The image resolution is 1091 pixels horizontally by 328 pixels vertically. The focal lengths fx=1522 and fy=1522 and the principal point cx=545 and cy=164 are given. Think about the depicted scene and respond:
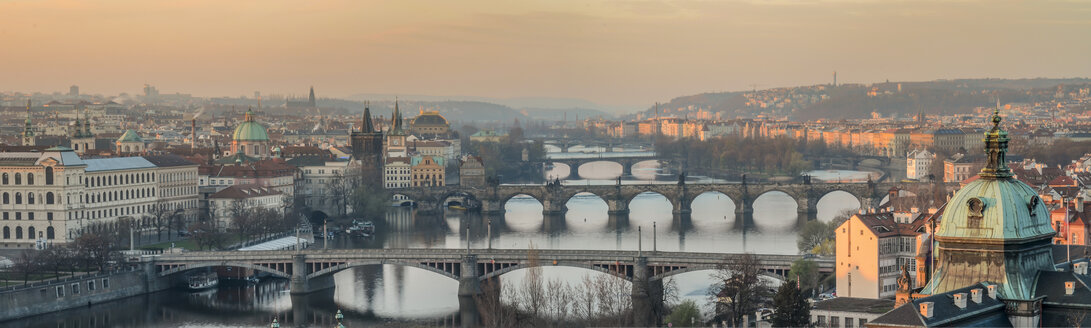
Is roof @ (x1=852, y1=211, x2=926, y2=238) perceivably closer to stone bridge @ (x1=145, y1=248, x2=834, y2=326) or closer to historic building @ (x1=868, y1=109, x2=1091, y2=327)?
stone bridge @ (x1=145, y1=248, x2=834, y2=326)

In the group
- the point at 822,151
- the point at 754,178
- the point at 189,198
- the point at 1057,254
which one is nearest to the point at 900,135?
the point at 822,151

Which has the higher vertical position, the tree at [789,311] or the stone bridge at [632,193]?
the tree at [789,311]

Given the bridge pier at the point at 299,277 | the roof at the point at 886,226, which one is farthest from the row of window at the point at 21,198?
the roof at the point at 886,226

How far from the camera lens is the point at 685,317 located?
30281 millimetres

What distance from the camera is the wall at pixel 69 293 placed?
3633cm

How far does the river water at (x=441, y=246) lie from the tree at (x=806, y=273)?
238 centimetres

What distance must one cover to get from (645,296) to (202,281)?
13626 mm

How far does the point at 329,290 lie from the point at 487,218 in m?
26.4

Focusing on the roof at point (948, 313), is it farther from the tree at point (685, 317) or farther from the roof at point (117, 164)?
the roof at point (117, 164)

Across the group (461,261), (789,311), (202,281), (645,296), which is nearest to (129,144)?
(202,281)

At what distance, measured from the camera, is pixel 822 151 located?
12194cm

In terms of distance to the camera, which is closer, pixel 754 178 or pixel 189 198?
pixel 189 198

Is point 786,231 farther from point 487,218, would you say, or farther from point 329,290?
point 329,290

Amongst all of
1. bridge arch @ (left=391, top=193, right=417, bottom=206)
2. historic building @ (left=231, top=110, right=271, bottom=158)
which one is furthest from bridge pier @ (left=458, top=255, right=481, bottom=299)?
historic building @ (left=231, top=110, right=271, bottom=158)
